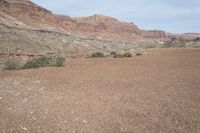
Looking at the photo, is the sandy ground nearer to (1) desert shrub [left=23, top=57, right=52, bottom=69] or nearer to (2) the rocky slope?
(1) desert shrub [left=23, top=57, right=52, bottom=69]

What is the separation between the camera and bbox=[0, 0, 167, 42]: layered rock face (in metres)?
63.0

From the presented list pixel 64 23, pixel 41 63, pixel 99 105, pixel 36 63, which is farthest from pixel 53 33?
pixel 99 105

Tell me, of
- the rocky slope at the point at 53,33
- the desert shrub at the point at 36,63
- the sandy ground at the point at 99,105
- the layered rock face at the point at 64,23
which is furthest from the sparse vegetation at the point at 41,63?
the layered rock face at the point at 64,23

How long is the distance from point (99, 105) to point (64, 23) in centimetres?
8148

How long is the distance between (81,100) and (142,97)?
1616mm

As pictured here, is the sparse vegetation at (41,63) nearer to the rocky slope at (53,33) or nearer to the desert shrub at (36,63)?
the desert shrub at (36,63)

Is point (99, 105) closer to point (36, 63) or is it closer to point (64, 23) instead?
point (36, 63)

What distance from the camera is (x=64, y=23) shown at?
86625mm

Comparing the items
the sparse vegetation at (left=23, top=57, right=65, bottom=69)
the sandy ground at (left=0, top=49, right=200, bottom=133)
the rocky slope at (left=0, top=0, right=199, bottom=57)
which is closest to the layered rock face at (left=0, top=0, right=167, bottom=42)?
the rocky slope at (left=0, top=0, right=199, bottom=57)

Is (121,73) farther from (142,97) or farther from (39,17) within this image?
(39,17)

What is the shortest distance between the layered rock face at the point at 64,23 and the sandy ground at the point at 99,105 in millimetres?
42303

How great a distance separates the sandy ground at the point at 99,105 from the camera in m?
5.79

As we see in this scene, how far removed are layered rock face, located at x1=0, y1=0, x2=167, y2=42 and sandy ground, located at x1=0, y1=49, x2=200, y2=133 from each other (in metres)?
42.3

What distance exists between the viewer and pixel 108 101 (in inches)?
288
